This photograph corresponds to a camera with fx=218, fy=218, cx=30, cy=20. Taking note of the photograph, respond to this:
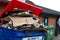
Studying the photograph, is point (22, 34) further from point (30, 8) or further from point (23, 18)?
point (30, 8)

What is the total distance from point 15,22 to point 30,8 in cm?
84

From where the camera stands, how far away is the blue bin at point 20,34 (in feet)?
18.0

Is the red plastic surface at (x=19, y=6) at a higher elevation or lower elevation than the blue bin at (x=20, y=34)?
higher

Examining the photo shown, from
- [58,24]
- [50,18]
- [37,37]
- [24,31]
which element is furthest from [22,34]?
[58,24]

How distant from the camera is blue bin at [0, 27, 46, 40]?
216 inches

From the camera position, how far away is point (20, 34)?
18.0 feet

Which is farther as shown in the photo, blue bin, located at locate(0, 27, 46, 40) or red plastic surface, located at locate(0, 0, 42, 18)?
red plastic surface, located at locate(0, 0, 42, 18)

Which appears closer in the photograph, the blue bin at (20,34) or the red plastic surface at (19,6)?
the blue bin at (20,34)

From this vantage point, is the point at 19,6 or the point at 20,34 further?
Result: the point at 19,6

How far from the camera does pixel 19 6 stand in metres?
6.20

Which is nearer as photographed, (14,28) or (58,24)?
(14,28)

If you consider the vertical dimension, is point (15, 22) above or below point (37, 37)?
above

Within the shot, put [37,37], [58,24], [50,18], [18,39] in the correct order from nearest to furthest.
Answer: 1. [18,39]
2. [37,37]
3. [50,18]
4. [58,24]

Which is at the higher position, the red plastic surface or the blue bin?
the red plastic surface
